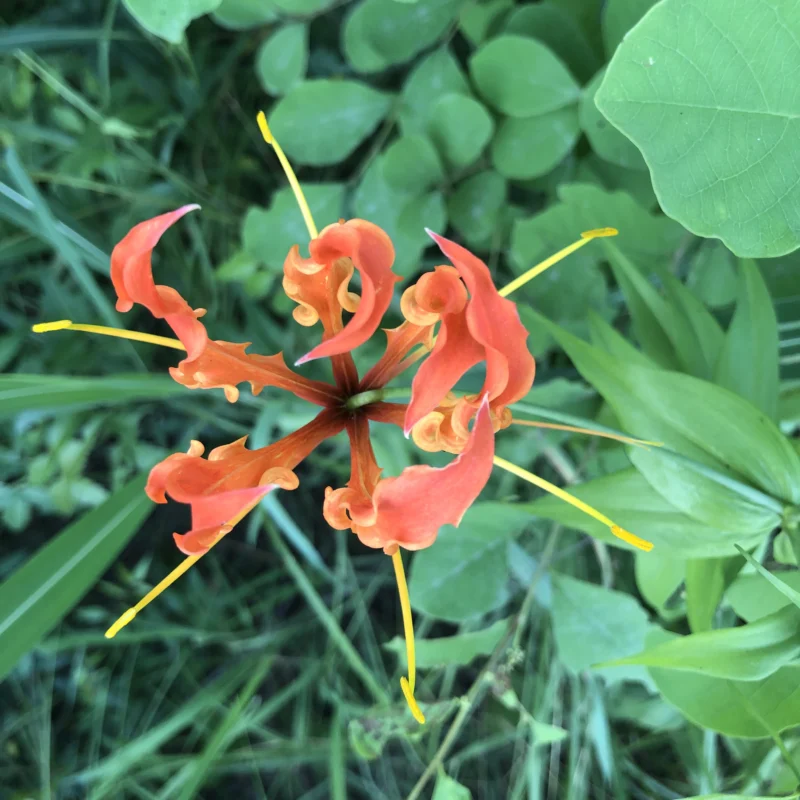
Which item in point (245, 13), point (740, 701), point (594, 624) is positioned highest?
point (245, 13)

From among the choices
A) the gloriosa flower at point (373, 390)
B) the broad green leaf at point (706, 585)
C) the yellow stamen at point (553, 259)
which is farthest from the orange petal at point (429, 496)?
the broad green leaf at point (706, 585)

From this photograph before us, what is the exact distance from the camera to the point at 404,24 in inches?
35.7

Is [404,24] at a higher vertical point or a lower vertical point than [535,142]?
higher

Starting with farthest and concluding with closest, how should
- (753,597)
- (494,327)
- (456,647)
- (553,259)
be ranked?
(456,647), (753,597), (553,259), (494,327)

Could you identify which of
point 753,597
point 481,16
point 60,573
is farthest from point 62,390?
point 753,597

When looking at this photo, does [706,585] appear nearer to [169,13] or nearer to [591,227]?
[591,227]

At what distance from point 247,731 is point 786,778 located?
42.3 inches

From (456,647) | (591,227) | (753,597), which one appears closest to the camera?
(753,597)

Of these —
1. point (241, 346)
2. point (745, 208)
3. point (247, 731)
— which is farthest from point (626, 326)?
point (247, 731)

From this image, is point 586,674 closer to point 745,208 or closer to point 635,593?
point 635,593

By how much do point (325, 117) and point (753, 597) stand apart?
2.70ft

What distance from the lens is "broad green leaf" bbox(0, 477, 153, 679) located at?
0.79 m

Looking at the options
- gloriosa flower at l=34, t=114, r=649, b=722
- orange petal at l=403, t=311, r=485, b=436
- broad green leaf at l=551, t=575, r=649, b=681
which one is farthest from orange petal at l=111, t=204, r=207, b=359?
broad green leaf at l=551, t=575, r=649, b=681

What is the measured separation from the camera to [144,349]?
1296mm
